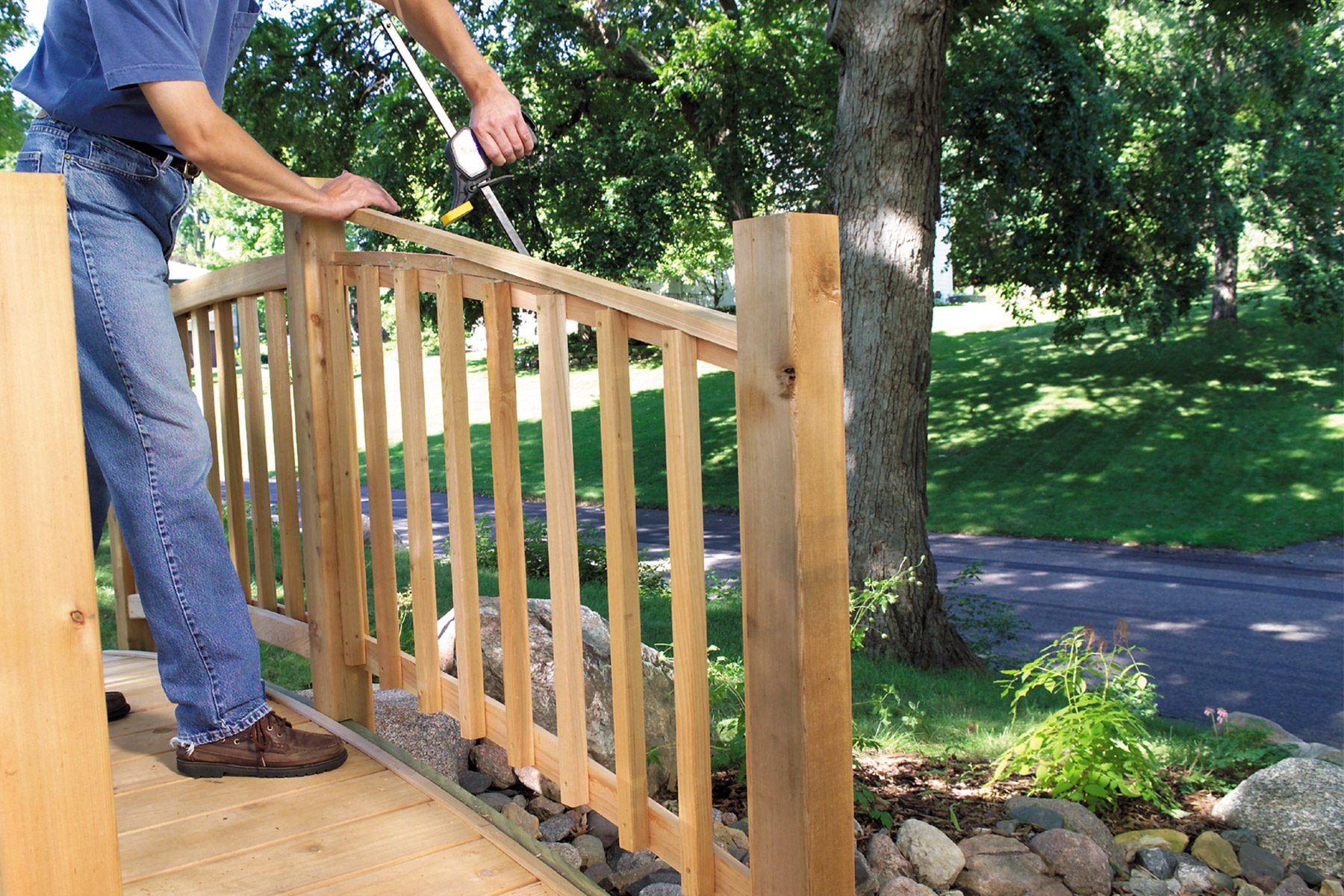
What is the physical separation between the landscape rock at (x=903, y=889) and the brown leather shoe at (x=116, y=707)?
6.38ft

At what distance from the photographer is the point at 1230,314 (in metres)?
18.9

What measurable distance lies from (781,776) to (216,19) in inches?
73.6

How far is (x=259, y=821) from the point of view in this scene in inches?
84.7

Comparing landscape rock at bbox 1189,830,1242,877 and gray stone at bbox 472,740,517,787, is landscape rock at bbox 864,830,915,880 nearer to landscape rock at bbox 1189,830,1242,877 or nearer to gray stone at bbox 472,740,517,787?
Result: landscape rock at bbox 1189,830,1242,877

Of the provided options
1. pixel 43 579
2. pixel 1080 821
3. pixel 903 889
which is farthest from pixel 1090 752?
pixel 43 579

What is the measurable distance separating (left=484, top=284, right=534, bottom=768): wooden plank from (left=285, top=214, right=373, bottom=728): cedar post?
0.58 meters

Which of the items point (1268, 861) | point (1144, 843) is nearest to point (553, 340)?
point (1144, 843)

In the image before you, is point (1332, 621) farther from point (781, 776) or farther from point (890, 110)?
point (781, 776)

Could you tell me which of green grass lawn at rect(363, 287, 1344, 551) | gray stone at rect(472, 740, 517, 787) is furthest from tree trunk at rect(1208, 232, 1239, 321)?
gray stone at rect(472, 740, 517, 787)

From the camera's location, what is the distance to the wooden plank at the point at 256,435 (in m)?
2.77

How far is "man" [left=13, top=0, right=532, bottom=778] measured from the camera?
6.55ft

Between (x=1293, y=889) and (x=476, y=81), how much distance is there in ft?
10.2

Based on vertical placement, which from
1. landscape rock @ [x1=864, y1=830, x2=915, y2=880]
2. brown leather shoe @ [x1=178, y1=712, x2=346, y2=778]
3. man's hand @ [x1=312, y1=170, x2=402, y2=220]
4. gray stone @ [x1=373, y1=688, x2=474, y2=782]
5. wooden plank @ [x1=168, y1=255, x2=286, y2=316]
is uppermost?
man's hand @ [x1=312, y1=170, x2=402, y2=220]

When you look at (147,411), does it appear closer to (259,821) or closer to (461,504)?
(461,504)
